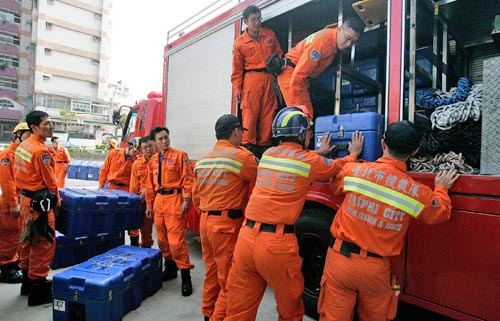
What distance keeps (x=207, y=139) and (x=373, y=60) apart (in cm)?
225

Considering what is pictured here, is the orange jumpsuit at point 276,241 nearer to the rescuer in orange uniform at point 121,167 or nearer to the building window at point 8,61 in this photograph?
the rescuer in orange uniform at point 121,167

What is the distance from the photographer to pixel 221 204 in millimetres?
2668

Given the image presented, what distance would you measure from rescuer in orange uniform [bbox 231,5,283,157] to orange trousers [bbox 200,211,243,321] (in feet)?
4.73

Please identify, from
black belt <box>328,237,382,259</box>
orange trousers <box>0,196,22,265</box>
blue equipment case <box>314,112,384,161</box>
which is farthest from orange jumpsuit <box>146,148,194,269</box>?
black belt <box>328,237,382,259</box>

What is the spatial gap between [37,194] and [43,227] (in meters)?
0.33

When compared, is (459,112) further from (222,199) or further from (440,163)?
(222,199)

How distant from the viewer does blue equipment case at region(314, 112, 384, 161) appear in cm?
244

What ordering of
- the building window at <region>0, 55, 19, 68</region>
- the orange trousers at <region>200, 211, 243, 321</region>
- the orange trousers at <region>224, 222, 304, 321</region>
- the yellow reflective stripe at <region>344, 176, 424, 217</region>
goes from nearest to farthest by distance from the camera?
the yellow reflective stripe at <region>344, 176, 424, 217</region>, the orange trousers at <region>224, 222, 304, 321</region>, the orange trousers at <region>200, 211, 243, 321</region>, the building window at <region>0, 55, 19, 68</region>

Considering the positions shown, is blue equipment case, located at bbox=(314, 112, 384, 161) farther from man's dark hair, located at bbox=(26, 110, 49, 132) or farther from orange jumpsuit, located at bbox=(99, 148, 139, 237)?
orange jumpsuit, located at bbox=(99, 148, 139, 237)

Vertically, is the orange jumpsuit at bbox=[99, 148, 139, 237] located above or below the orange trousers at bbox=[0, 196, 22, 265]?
above

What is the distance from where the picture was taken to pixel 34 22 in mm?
38406

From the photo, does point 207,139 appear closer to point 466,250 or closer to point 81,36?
point 466,250

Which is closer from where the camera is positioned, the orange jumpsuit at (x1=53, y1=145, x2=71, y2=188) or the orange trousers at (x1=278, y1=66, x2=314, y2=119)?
the orange trousers at (x1=278, y1=66, x2=314, y2=119)

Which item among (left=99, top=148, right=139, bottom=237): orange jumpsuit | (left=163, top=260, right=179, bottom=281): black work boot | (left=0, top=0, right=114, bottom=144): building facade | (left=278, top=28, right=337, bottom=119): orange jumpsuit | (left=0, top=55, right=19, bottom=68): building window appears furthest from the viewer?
(left=0, top=0, right=114, bottom=144): building facade
